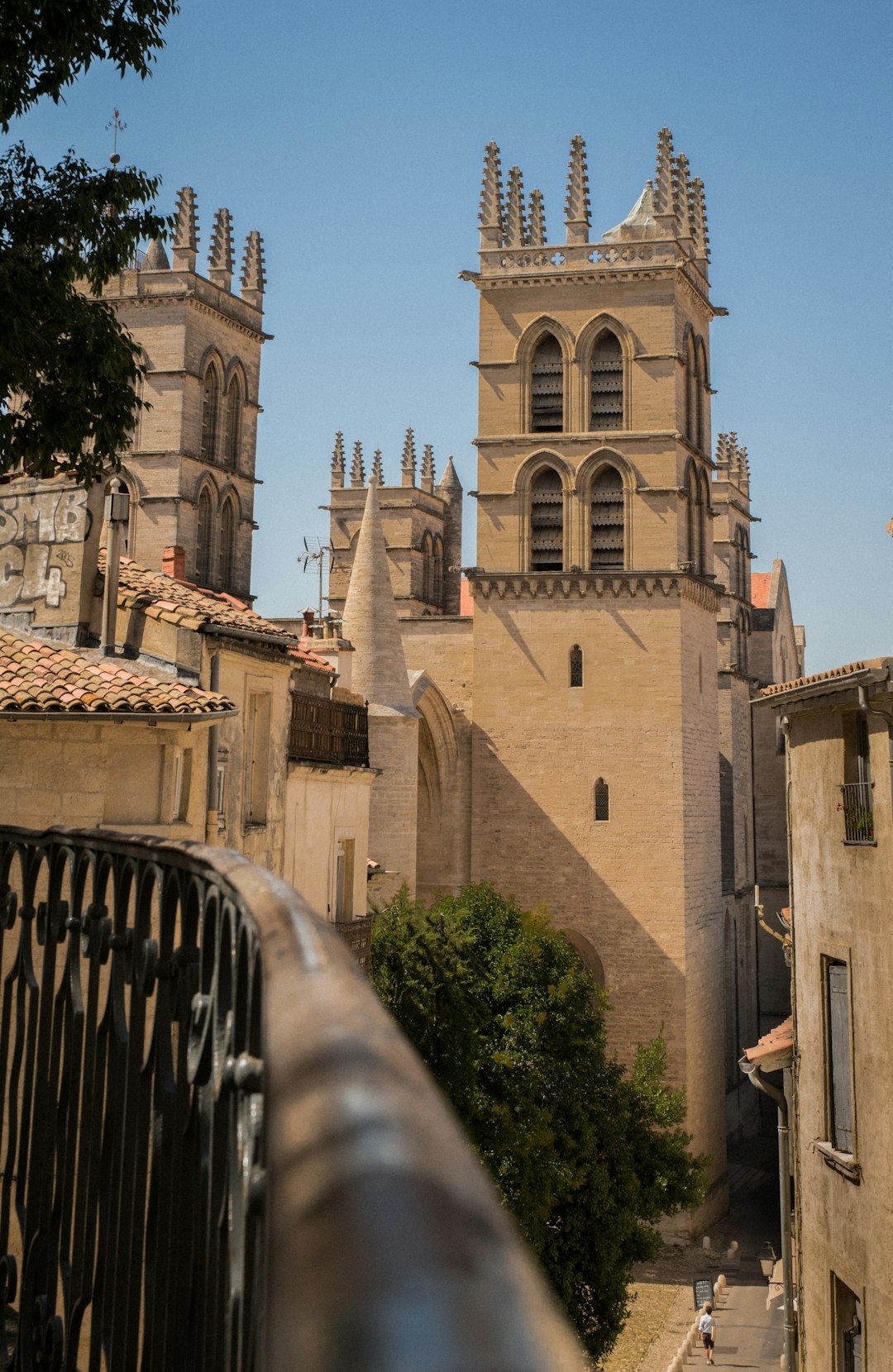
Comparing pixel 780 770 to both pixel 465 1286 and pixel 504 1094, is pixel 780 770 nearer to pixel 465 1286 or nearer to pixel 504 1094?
pixel 504 1094

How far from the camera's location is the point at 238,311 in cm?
3947

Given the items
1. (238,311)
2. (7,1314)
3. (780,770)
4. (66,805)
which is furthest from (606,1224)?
(238,311)

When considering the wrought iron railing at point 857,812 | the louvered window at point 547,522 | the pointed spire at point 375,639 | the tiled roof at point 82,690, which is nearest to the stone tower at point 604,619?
the louvered window at point 547,522

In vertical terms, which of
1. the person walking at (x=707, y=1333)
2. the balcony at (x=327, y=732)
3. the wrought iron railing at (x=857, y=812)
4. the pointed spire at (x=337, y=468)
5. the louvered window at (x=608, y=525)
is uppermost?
the pointed spire at (x=337, y=468)

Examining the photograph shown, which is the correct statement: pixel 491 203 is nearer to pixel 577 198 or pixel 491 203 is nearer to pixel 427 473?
pixel 577 198

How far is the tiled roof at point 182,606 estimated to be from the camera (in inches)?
533

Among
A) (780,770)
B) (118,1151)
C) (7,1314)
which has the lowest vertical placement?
(7,1314)

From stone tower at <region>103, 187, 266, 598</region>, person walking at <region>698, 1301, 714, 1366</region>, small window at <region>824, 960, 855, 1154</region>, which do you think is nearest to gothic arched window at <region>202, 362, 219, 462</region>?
stone tower at <region>103, 187, 266, 598</region>

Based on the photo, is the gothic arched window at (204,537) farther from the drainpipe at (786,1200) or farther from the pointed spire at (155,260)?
the drainpipe at (786,1200)

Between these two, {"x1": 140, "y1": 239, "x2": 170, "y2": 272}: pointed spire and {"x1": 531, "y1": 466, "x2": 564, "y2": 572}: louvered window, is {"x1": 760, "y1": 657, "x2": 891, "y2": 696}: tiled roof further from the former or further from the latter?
{"x1": 140, "y1": 239, "x2": 170, "y2": 272}: pointed spire

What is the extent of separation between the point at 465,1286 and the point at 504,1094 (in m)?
20.6

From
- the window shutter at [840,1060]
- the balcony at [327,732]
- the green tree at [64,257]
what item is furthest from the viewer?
the balcony at [327,732]

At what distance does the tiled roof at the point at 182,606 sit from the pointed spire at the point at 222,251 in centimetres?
2480

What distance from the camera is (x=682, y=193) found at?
109 ft
